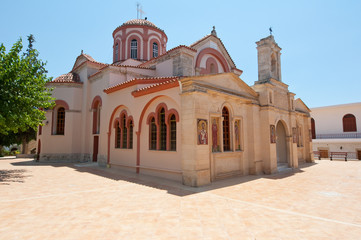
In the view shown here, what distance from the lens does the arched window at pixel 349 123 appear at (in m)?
24.6

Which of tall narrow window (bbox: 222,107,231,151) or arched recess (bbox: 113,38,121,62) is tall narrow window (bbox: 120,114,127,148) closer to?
tall narrow window (bbox: 222,107,231,151)

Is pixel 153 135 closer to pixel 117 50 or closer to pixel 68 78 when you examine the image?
pixel 68 78

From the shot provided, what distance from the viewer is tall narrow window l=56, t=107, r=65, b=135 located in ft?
58.7

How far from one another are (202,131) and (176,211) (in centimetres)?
394

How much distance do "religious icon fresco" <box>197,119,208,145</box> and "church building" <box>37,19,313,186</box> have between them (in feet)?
0.13

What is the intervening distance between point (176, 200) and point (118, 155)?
25.1ft

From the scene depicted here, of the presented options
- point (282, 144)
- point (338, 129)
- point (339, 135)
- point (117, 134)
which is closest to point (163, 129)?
point (117, 134)

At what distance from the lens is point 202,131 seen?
8875 mm

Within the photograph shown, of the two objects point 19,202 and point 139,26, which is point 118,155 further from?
point 139,26

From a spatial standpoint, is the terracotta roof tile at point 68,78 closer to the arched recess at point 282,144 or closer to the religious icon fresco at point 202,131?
the religious icon fresco at point 202,131

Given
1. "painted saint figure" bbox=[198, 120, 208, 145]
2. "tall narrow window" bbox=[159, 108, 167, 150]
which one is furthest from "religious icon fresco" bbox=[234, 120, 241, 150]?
"tall narrow window" bbox=[159, 108, 167, 150]

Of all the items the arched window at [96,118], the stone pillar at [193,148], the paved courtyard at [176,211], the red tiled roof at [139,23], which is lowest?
the paved courtyard at [176,211]

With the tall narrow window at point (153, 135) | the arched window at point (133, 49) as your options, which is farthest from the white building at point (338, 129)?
the arched window at point (133, 49)

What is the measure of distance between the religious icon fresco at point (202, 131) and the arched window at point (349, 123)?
79.4 feet
